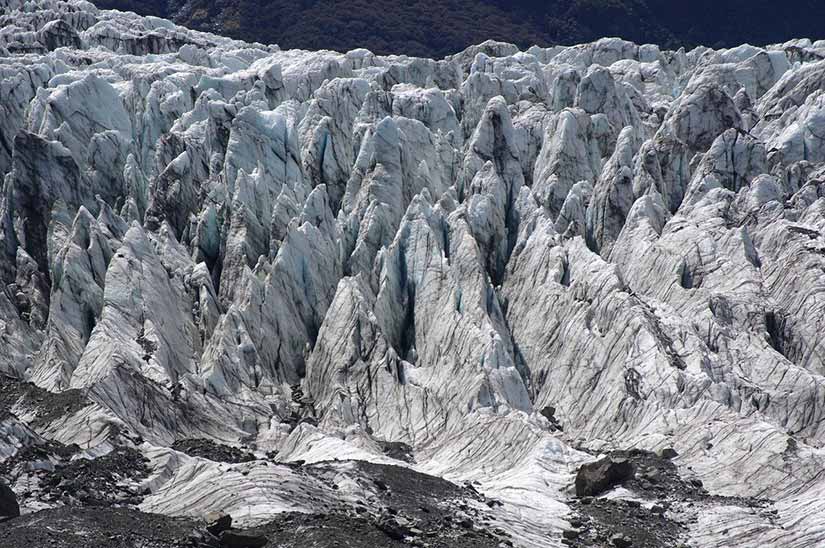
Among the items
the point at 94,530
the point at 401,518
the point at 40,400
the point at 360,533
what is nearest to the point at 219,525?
the point at 94,530

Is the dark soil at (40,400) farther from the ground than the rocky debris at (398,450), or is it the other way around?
the dark soil at (40,400)

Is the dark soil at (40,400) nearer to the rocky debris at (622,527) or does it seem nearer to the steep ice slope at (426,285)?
the steep ice slope at (426,285)

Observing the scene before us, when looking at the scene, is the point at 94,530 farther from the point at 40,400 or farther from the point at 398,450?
the point at 398,450

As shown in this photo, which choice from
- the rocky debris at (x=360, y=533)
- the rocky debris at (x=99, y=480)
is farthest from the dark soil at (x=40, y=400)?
the rocky debris at (x=360, y=533)

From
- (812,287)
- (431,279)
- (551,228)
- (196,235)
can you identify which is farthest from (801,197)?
(196,235)

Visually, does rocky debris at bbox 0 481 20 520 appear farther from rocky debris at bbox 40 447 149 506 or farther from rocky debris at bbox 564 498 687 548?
rocky debris at bbox 564 498 687 548

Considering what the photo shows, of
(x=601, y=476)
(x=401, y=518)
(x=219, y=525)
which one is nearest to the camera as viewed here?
(x=219, y=525)

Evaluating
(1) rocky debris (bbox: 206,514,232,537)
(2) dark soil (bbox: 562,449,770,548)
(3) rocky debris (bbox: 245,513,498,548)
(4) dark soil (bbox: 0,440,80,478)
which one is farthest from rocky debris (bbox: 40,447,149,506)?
(2) dark soil (bbox: 562,449,770,548)
